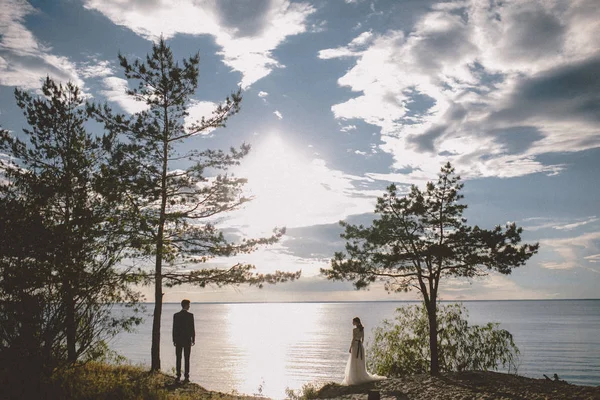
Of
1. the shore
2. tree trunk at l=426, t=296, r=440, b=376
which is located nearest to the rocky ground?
the shore

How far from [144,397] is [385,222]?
11.8m

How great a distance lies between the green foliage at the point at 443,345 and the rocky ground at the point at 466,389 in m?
3.07

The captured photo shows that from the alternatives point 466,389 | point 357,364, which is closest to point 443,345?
point 357,364

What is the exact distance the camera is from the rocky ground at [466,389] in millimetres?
11211

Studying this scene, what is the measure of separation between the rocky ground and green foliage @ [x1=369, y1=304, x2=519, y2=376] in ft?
10.1

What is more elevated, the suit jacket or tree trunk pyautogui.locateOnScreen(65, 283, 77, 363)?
tree trunk pyautogui.locateOnScreen(65, 283, 77, 363)

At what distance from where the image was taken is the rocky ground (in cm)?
1121

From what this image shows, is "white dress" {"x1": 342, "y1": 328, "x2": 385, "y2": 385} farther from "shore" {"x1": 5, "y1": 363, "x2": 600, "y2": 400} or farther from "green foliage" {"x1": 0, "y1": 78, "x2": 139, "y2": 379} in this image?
"green foliage" {"x1": 0, "y1": 78, "x2": 139, "y2": 379}

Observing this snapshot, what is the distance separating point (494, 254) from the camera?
15875 mm

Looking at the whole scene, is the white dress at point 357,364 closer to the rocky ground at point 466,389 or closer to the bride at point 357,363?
the bride at point 357,363

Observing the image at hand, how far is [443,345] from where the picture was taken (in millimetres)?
18672

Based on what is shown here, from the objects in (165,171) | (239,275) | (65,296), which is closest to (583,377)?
(239,275)

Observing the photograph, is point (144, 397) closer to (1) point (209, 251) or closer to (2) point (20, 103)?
(1) point (209, 251)

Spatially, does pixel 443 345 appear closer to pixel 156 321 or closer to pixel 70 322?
pixel 156 321
